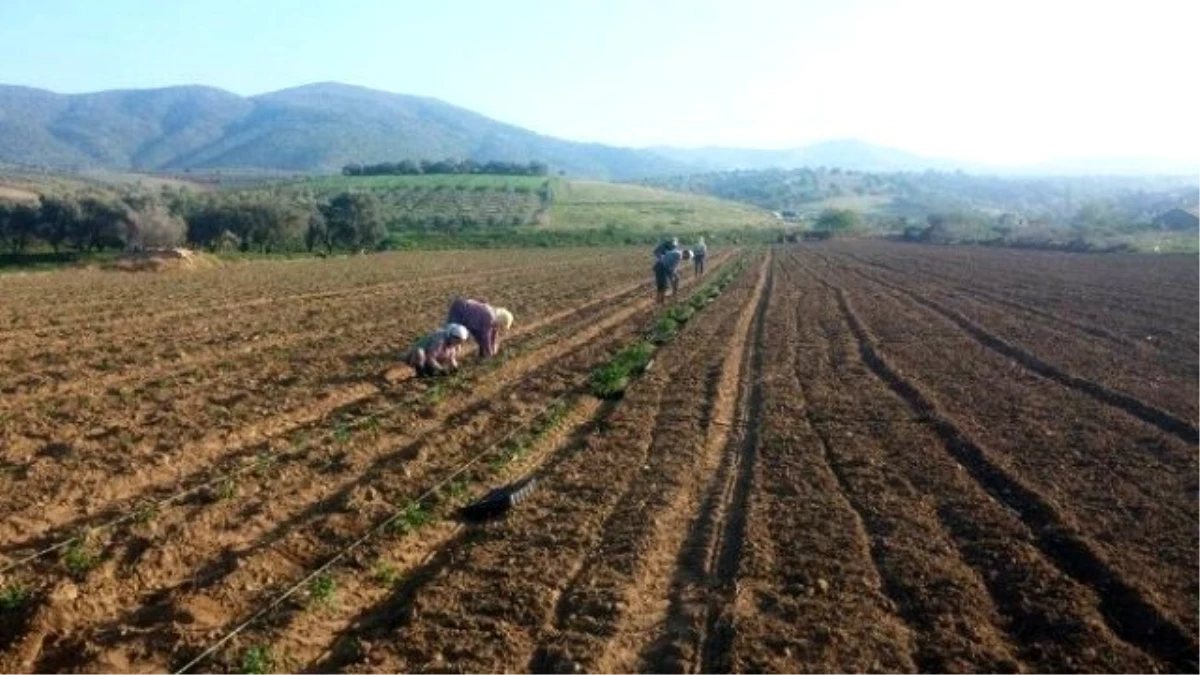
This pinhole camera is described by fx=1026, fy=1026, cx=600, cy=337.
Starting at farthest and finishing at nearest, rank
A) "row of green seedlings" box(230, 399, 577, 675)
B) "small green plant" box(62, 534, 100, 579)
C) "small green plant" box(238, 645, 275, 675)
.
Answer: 1. "small green plant" box(62, 534, 100, 579)
2. "row of green seedlings" box(230, 399, 577, 675)
3. "small green plant" box(238, 645, 275, 675)

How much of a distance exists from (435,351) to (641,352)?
457cm

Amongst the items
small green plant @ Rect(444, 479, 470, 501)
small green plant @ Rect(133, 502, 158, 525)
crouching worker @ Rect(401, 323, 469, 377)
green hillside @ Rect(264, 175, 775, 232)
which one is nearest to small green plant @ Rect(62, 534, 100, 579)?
small green plant @ Rect(133, 502, 158, 525)

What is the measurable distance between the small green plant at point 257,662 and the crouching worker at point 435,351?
10.5 metres

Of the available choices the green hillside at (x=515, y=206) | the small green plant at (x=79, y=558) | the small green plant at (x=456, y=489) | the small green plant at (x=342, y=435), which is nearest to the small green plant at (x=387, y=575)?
the small green plant at (x=456, y=489)

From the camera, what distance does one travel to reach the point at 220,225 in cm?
6550

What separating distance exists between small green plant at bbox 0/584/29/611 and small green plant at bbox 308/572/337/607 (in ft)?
6.46

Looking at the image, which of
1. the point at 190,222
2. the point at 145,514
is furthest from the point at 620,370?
the point at 190,222

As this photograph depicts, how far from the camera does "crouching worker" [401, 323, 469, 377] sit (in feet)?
56.0

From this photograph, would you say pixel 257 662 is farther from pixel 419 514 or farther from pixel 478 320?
pixel 478 320

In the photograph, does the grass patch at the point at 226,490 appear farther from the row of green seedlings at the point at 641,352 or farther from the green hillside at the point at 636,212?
the green hillside at the point at 636,212

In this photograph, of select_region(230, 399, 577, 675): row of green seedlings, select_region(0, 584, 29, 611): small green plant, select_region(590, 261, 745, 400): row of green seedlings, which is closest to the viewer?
select_region(230, 399, 577, 675): row of green seedlings

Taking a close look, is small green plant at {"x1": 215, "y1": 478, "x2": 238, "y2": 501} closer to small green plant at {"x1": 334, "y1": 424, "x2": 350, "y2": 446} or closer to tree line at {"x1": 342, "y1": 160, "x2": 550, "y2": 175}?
small green plant at {"x1": 334, "y1": 424, "x2": 350, "y2": 446}

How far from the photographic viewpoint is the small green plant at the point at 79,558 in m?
7.91

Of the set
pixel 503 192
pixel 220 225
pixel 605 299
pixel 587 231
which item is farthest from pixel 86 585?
pixel 503 192
